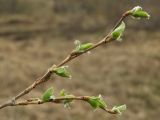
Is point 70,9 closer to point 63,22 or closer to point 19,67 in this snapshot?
point 63,22

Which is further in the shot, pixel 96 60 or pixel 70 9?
pixel 70 9

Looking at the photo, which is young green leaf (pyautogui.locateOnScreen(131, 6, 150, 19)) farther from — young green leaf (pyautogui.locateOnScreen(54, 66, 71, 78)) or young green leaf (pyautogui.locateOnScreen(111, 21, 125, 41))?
young green leaf (pyautogui.locateOnScreen(54, 66, 71, 78))

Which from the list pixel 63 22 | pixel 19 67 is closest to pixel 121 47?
pixel 63 22

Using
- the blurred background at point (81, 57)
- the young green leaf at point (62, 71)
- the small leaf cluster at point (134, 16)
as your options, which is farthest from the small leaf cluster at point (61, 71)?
the blurred background at point (81, 57)

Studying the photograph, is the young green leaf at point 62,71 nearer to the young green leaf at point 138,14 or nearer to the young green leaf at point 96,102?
the young green leaf at point 96,102

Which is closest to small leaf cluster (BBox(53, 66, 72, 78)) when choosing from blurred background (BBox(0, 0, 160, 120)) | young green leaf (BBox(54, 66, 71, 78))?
young green leaf (BBox(54, 66, 71, 78))

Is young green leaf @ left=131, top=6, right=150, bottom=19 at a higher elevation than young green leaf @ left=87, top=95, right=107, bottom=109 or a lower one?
higher

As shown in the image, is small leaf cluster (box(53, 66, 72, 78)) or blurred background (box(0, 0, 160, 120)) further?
blurred background (box(0, 0, 160, 120))

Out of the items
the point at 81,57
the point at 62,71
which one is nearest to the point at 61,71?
the point at 62,71
